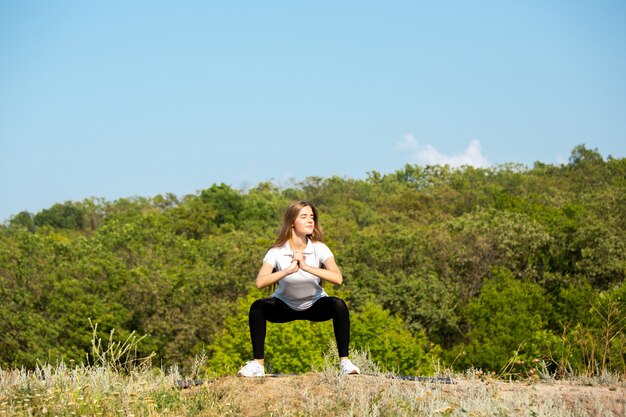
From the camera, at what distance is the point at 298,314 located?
796 centimetres

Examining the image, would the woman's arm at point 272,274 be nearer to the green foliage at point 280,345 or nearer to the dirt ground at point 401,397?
the dirt ground at point 401,397

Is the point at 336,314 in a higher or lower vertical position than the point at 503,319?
higher

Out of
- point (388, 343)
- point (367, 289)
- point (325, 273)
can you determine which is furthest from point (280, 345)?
point (325, 273)

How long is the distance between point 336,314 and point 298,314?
36 cm

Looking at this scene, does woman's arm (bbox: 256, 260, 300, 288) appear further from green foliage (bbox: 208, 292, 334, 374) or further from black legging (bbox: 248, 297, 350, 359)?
green foliage (bbox: 208, 292, 334, 374)

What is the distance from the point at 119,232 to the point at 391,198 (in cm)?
2434

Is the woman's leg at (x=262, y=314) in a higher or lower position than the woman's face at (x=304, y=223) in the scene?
lower

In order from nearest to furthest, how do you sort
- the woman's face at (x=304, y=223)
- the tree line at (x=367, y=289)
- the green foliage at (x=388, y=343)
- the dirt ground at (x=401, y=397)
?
the dirt ground at (x=401, y=397) → the woman's face at (x=304, y=223) → the green foliage at (x=388, y=343) → the tree line at (x=367, y=289)

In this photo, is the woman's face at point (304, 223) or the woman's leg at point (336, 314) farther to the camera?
the woman's face at point (304, 223)

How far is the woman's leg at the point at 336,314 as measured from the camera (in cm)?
786

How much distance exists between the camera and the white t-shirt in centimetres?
784

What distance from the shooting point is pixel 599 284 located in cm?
4272

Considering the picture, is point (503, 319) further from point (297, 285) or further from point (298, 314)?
point (297, 285)

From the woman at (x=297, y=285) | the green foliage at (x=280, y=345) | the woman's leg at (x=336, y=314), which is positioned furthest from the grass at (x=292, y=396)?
the green foliage at (x=280, y=345)
